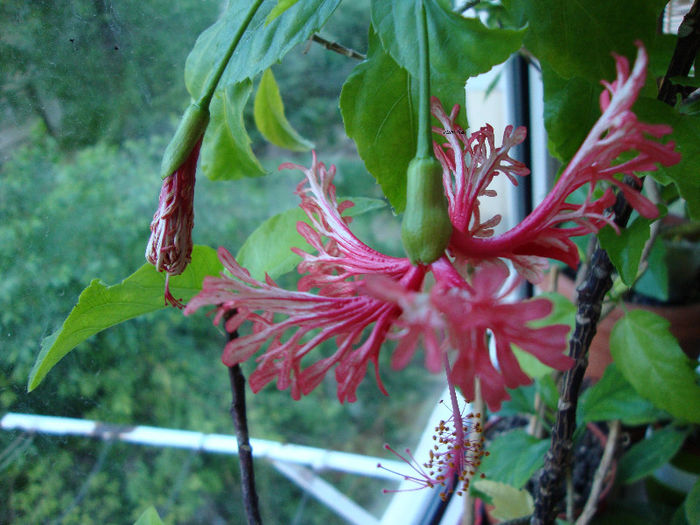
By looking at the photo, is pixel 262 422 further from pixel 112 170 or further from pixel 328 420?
Answer: pixel 112 170

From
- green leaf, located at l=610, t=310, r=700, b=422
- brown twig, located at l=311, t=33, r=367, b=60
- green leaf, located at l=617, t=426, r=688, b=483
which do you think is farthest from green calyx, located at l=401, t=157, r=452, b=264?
green leaf, located at l=617, t=426, r=688, b=483

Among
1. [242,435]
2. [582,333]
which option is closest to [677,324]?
[582,333]

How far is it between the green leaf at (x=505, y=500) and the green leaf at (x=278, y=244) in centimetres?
39

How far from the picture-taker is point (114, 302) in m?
0.34

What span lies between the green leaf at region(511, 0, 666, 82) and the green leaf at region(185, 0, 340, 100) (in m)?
0.12

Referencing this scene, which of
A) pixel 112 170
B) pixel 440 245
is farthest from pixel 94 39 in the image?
pixel 440 245

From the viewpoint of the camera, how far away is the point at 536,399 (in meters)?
0.79

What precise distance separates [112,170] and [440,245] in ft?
1.20

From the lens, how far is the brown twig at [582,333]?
35cm

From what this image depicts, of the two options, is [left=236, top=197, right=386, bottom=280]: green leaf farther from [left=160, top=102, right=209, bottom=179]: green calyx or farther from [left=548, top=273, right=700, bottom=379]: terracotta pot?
[left=548, top=273, right=700, bottom=379]: terracotta pot

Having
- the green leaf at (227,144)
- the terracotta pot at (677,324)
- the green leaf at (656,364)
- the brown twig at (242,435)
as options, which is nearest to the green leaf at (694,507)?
the green leaf at (656,364)

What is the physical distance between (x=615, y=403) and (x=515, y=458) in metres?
0.14

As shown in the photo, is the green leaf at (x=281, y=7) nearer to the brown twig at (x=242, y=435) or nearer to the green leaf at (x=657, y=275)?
the brown twig at (x=242, y=435)

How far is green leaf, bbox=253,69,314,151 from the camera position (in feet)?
1.76
